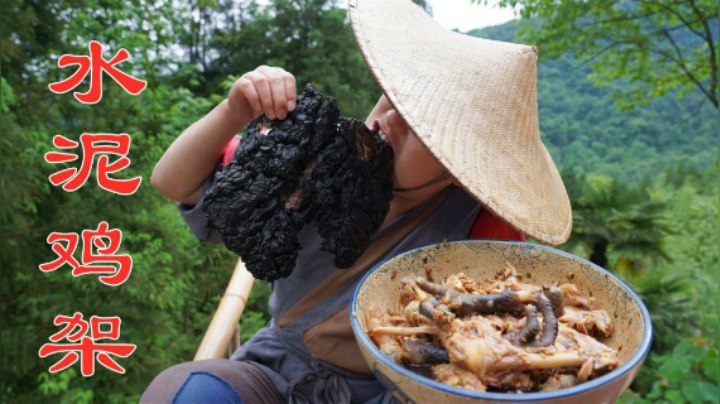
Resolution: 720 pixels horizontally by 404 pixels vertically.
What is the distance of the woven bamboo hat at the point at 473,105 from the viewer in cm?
100

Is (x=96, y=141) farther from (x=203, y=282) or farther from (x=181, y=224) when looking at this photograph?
(x=203, y=282)

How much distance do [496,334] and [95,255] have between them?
2.61 metres

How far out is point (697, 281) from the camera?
A: 15.7 ft

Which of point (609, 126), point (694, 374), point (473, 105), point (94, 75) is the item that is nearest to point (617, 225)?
point (694, 374)

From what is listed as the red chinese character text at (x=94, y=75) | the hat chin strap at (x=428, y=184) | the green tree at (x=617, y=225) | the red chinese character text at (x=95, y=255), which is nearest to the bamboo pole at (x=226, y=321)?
the hat chin strap at (x=428, y=184)

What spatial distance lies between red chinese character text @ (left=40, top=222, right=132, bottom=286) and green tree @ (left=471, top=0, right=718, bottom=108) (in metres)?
3.38

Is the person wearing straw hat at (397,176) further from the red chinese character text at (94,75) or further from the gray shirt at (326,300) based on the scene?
the red chinese character text at (94,75)

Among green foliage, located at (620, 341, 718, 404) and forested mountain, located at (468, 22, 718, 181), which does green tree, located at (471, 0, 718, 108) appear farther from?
forested mountain, located at (468, 22, 718, 181)

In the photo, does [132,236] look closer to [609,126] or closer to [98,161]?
[98,161]

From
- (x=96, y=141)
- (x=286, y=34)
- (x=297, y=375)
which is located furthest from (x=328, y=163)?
(x=286, y=34)

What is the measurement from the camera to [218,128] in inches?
48.4

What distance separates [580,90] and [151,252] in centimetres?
970

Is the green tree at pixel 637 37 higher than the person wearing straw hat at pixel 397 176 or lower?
lower

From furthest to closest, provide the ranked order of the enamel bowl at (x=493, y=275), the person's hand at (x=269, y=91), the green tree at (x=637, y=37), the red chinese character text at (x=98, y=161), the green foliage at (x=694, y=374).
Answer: the green tree at (x=637, y=37), the red chinese character text at (x=98, y=161), the green foliage at (x=694, y=374), the person's hand at (x=269, y=91), the enamel bowl at (x=493, y=275)
